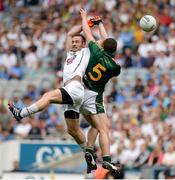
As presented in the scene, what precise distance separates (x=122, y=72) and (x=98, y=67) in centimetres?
1067

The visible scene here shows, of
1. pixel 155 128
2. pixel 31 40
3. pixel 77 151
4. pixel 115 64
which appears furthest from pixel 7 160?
pixel 115 64

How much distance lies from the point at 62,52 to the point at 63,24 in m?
1.55

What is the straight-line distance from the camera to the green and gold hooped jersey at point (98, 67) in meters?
Result: 18.8

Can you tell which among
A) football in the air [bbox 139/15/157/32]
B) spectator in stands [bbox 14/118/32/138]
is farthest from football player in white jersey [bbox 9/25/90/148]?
spectator in stands [bbox 14/118/32/138]

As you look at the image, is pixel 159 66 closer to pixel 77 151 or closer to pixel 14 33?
pixel 77 151

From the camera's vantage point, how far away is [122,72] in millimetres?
29484

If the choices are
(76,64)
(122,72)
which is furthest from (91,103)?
(122,72)

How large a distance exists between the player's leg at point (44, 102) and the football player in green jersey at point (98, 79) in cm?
57

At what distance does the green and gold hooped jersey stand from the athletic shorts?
0.12 metres

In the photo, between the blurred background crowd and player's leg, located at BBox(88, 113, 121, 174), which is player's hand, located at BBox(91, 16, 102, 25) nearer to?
player's leg, located at BBox(88, 113, 121, 174)

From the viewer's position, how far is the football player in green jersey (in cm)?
Answer: 1873

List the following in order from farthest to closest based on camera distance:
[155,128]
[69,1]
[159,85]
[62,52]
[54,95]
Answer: [69,1] < [62,52] < [159,85] < [155,128] < [54,95]

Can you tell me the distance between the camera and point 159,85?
28.1m

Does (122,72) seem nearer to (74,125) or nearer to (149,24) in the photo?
(74,125)
